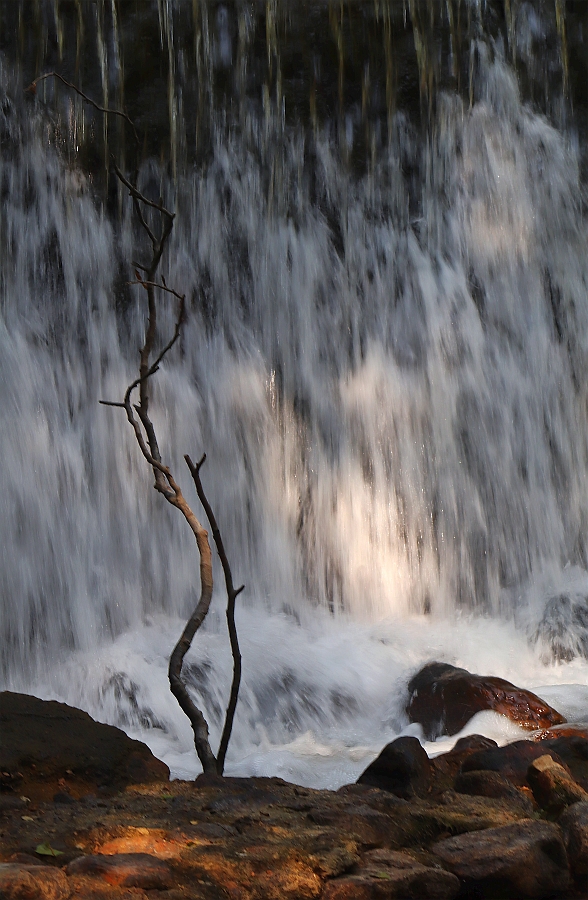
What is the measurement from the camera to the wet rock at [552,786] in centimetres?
308

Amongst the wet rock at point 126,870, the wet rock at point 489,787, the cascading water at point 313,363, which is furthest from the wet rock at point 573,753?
the cascading water at point 313,363

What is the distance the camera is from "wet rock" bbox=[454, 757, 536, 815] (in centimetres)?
318

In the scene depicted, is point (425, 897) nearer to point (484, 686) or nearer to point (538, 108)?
point (484, 686)

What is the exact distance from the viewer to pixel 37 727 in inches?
148

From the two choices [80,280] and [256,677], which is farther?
[80,280]

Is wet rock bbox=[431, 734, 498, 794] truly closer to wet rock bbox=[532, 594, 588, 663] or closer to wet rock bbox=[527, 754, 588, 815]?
wet rock bbox=[527, 754, 588, 815]

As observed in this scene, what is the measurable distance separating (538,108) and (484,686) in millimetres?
7147

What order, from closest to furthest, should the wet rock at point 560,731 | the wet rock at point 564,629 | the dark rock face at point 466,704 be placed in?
the wet rock at point 560,731
the dark rock face at point 466,704
the wet rock at point 564,629

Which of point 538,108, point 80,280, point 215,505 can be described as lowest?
point 215,505

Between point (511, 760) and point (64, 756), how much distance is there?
171cm

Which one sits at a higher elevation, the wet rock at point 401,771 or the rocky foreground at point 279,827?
the wet rock at point 401,771

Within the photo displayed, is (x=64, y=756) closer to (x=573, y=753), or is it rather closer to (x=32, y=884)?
(x=32, y=884)

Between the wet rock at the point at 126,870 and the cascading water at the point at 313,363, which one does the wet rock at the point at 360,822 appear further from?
the cascading water at the point at 313,363

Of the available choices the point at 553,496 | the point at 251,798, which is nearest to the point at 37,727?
the point at 251,798
